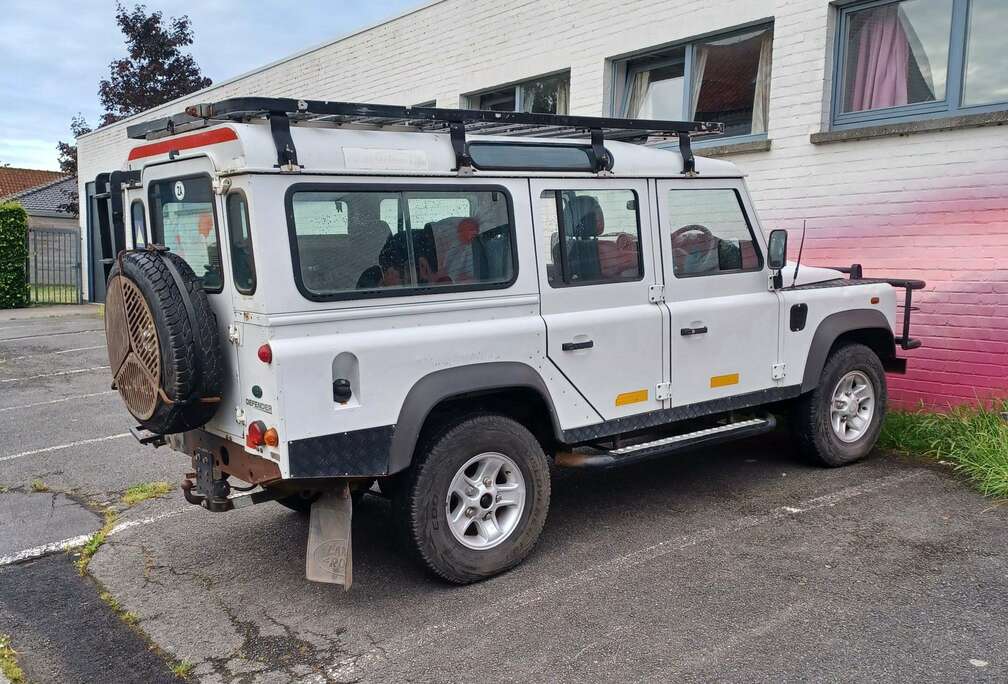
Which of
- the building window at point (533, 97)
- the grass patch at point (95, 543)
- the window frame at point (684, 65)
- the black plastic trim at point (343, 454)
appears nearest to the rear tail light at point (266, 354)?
the black plastic trim at point (343, 454)

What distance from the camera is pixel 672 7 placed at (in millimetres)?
9008

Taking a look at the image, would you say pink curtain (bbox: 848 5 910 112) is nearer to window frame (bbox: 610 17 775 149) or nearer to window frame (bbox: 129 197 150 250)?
window frame (bbox: 610 17 775 149)

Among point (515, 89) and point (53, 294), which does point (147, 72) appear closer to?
point (53, 294)

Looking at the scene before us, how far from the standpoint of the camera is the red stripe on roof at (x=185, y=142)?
3.84m

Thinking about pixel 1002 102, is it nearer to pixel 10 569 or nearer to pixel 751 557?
pixel 751 557

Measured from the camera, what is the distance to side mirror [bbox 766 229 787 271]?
5363 millimetres

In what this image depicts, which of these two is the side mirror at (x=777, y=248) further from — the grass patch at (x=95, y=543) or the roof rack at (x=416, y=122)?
the grass patch at (x=95, y=543)

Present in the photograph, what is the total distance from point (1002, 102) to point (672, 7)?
3.51 meters

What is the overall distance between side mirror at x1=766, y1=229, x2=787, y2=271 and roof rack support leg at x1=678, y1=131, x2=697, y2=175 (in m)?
0.64

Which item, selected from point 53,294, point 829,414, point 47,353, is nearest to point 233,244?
point 829,414

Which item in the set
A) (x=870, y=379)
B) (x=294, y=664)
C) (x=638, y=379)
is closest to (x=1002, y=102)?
(x=870, y=379)

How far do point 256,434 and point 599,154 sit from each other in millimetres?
2438

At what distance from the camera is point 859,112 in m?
7.70

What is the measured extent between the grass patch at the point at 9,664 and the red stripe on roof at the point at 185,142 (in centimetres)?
240
